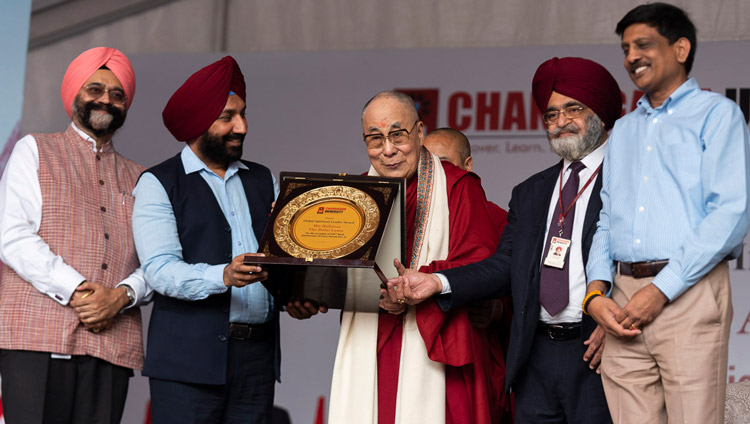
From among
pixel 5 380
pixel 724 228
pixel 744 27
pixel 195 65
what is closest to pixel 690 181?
pixel 724 228

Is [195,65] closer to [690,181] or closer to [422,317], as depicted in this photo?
[422,317]

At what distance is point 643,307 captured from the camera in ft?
8.16

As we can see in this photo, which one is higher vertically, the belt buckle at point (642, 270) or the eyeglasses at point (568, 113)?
the eyeglasses at point (568, 113)

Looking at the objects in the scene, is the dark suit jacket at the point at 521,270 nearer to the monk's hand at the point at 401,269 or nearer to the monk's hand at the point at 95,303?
the monk's hand at the point at 401,269

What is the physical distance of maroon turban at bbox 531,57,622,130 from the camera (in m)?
3.12

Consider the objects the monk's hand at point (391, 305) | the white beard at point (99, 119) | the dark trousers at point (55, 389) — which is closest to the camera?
the monk's hand at point (391, 305)

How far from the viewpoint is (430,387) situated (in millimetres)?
3059

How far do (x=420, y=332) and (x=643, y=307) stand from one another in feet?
2.72

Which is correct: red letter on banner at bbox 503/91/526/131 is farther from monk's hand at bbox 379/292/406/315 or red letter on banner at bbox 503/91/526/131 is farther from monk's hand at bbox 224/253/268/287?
monk's hand at bbox 224/253/268/287

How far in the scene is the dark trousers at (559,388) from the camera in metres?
2.82

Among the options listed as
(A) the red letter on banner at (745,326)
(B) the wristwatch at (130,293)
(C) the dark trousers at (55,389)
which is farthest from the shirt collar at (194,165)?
(A) the red letter on banner at (745,326)

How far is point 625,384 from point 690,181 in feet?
2.02

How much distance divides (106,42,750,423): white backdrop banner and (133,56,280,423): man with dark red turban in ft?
8.42

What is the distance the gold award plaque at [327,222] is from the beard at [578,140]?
71 centimetres
